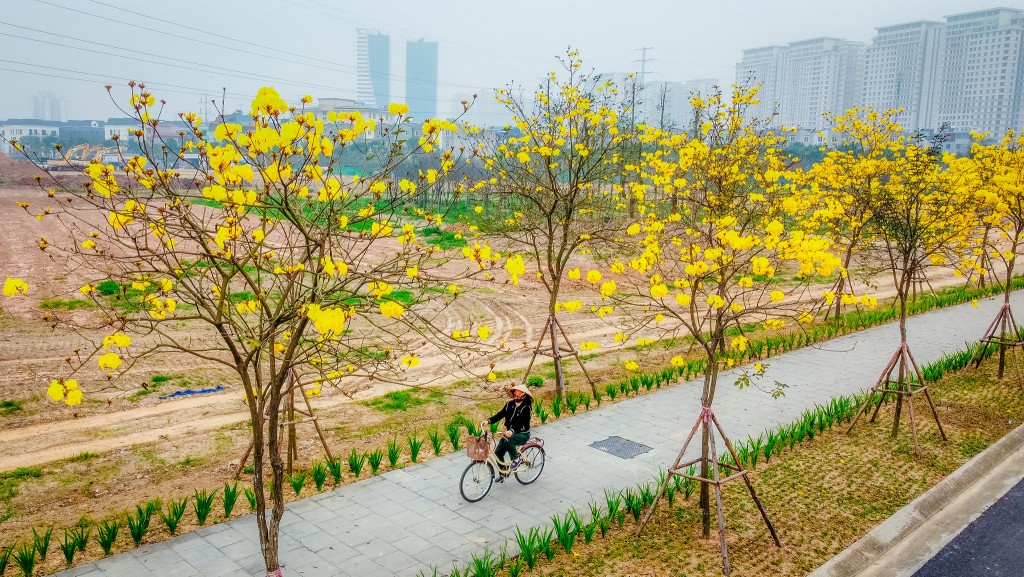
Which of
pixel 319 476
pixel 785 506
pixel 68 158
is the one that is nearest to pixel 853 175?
pixel 785 506

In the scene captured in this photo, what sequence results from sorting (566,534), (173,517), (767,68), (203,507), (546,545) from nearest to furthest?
(546,545), (566,534), (173,517), (203,507), (767,68)

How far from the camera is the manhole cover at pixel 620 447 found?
9.06m

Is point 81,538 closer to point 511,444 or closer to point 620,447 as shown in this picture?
point 511,444

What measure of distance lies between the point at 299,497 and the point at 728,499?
4.74 meters

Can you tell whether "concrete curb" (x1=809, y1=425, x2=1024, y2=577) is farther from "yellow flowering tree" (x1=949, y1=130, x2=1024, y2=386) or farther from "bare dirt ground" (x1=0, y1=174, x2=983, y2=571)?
"bare dirt ground" (x1=0, y1=174, x2=983, y2=571)

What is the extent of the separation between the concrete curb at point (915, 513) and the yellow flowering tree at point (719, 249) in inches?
28.7

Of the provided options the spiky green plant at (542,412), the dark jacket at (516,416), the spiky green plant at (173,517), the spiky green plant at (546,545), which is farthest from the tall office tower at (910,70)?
the spiky green plant at (173,517)

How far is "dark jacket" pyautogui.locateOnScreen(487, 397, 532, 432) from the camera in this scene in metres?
7.80

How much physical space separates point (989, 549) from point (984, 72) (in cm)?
13572

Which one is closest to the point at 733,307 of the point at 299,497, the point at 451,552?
the point at 451,552

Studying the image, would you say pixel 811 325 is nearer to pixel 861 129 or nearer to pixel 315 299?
pixel 861 129

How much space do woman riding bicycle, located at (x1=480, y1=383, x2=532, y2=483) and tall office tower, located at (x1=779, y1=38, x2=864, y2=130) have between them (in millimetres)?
139410

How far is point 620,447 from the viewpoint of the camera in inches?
366

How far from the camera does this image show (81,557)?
6352 millimetres
